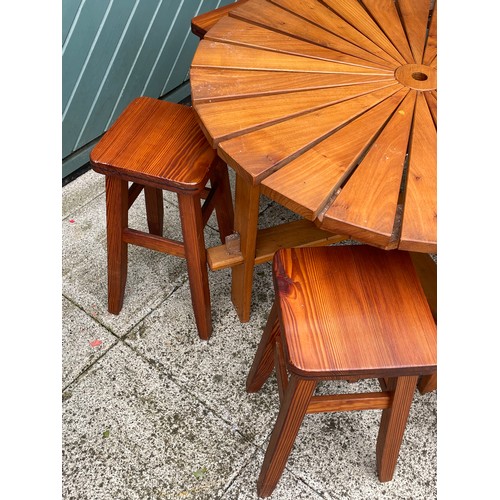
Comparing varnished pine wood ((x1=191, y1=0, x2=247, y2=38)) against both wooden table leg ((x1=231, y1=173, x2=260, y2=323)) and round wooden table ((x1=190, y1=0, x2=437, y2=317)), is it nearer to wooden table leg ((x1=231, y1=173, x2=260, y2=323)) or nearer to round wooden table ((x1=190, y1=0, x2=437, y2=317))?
round wooden table ((x1=190, y1=0, x2=437, y2=317))

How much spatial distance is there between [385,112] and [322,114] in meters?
0.23

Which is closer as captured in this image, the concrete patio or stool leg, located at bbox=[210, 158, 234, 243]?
the concrete patio

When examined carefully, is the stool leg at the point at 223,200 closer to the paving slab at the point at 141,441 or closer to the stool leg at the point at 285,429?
the paving slab at the point at 141,441

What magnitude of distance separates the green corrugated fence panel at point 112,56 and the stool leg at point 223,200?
1.17 meters

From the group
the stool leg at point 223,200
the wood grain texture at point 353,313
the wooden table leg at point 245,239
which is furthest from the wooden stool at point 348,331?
the stool leg at point 223,200

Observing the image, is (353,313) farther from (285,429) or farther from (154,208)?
(154,208)

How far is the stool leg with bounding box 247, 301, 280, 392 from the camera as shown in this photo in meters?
1.98

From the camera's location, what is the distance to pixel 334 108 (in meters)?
1.89

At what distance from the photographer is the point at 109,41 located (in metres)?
3.20

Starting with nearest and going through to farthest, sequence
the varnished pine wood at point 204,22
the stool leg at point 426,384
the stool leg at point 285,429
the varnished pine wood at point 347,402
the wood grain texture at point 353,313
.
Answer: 1. the wood grain texture at point 353,313
2. the stool leg at point 285,429
3. the varnished pine wood at point 347,402
4. the stool leg at point 426,384
5. the varnished pine wood at point 204,22

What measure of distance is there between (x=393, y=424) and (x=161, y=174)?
1.24m

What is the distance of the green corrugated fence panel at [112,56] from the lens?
3.00 metres

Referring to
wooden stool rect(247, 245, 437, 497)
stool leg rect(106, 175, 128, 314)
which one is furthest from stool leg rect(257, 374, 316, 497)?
stool leg rect(106, 175, 128, 314)

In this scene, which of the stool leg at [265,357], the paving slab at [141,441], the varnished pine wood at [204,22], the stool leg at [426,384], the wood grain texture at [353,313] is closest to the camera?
the wood grain texture at [353,313]
